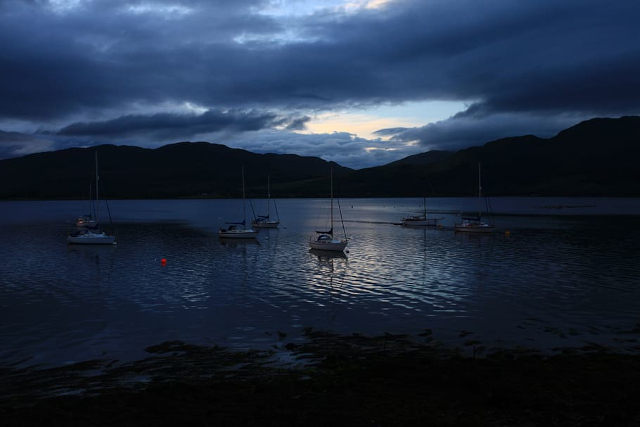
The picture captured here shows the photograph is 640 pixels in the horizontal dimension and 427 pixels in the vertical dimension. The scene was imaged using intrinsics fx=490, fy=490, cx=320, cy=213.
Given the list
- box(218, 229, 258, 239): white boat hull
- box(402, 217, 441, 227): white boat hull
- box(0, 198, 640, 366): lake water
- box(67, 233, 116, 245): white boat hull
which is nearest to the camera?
box(0, 198, 640, 366): lake water

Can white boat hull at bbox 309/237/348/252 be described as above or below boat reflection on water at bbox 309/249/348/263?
above

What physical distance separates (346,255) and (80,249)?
36.8 meters

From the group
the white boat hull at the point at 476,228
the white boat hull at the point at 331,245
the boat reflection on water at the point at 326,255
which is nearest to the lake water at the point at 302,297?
the boat reflection on water at the point at 326,255

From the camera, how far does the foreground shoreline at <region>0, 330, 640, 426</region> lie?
14227 mm

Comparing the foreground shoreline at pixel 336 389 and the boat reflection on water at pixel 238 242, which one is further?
the boat reflection on water at pixel 238 242

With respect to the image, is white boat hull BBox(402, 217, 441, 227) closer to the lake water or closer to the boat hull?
the boat hull

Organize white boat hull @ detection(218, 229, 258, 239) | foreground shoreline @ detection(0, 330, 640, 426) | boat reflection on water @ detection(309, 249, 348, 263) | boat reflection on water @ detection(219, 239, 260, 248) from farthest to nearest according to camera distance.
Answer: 1. white boat hull @ detection(218, 229, 258, 239)
2. boat reflection on water @ detection(219, 239, 260, 248)
3. boat reflection on water @ detection(309, 249, 348, 263)
4. foreground shoreline @ detection(0, 330, 640, 426)

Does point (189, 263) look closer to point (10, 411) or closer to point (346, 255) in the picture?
point (346, 255)

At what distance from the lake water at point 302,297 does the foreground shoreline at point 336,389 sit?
259 centimetres

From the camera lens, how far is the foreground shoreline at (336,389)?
14227mm

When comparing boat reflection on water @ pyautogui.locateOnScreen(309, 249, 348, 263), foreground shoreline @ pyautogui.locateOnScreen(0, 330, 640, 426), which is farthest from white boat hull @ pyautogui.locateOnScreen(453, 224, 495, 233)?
foreground shoreline @ pyautogui.locateOnScreen(0, 330, 640, 426)

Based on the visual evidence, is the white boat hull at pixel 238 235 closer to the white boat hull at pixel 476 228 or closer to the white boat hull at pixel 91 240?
the white boat hull at pixel 91 240

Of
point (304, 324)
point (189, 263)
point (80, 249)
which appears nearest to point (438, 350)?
point (304, 324)

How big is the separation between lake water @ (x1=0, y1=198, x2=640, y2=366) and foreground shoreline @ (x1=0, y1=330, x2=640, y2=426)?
259 centimetres
